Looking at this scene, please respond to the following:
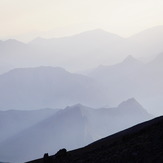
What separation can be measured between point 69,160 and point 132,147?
7391mm

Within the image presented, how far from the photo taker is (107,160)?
26.8m

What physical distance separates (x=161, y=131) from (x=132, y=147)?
133 inches

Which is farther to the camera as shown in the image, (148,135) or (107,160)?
(148,135)

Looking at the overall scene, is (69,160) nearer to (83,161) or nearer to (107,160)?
(83,161)

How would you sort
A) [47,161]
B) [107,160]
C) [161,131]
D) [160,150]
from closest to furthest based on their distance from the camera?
[160,150], [107,160], [161,131], [47,161]

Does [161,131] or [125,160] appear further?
[161,131]

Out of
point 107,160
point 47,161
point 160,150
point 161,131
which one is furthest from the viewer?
point 47,161

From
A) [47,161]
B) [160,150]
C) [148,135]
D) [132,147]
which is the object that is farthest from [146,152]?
[47,161]

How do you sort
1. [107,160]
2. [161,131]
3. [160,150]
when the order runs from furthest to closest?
[161,131], [107,160], [160,150]

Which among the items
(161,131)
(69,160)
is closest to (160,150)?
(161,131)

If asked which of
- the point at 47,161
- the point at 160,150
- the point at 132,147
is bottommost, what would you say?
the point at 160,150

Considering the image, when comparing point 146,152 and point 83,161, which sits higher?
point 83,161

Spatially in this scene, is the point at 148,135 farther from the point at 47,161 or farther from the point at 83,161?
the point at 47,161

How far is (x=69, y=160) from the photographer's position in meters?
32.6
